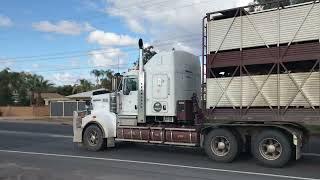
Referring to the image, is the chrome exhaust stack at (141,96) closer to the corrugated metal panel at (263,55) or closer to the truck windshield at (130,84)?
the truck windshield at (130,84)

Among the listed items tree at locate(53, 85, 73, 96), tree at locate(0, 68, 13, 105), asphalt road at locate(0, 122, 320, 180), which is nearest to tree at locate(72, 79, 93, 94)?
tree at locate(53, 85, 73, 96)

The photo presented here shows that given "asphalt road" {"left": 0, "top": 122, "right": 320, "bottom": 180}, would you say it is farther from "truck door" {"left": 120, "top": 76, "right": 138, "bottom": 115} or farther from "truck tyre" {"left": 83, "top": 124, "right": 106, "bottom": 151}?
"truck door" {"left": 120, "top": 76, "right": 138, "bottom": 115}

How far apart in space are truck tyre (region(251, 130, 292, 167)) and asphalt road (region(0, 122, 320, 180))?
9.3 inches

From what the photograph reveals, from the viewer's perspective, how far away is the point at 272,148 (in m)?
13.0

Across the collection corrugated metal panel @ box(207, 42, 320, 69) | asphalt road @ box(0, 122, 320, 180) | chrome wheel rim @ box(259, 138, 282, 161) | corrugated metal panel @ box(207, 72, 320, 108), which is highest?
corrugated metal panel @ box(207, 42, 320, 69)

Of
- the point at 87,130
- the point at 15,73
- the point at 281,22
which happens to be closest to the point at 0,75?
the point at 15,73

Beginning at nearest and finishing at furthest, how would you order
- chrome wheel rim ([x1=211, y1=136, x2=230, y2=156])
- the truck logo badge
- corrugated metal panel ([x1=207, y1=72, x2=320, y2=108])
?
corrugated metal panel ([x1=207, y1=72, x2=320, y2=108]) < chrome wheel rim ([x1=211, y1=136, x2=230, y2=156]) < the truck logo badge

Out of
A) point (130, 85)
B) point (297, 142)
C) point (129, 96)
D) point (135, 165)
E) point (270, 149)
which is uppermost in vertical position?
point (130, 85)

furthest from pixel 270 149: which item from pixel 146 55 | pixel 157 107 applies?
pixel 146 55

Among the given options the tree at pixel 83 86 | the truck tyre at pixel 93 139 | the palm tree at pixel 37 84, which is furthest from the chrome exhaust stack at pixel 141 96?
the palm tree at pixel 37 84

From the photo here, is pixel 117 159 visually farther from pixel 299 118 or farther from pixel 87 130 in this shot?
pixel 299 118

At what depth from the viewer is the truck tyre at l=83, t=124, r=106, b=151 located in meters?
16.9

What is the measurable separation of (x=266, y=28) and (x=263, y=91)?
1716 millimetres

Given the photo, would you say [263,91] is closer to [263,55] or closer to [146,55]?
[263,55]
